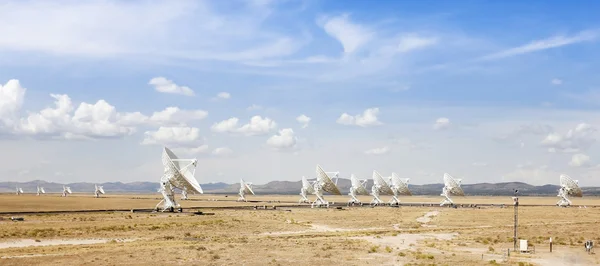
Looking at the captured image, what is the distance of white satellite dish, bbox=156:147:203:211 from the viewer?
99375mm

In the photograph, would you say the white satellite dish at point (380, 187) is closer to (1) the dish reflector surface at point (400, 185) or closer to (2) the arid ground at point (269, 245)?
(1) the dish reflector surface at point (400, 185)

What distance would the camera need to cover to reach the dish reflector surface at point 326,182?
465 ft

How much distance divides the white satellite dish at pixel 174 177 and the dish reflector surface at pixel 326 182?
1729 inches

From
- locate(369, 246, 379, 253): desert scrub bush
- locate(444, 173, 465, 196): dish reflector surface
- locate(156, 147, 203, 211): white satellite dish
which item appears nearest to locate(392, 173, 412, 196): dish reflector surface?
locate(444, 173, 465, 196): dish reflector surface

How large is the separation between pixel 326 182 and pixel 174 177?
5064 cm

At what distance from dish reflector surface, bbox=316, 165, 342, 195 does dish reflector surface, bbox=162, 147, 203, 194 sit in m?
45.0

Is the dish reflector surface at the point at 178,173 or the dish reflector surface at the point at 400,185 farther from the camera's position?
the dish reflector surface at the point at 400,185

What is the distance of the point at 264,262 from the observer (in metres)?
40.9

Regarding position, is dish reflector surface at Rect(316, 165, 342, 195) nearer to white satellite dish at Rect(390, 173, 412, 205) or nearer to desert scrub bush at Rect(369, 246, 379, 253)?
white satellite dish at Rect(390, 173, 412, 205)

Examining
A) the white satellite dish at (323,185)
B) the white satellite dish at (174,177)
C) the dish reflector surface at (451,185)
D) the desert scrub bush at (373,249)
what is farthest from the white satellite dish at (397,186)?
the desert scrub bush at (373,249)

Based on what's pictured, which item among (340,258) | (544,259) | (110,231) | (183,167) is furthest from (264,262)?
(183,167)

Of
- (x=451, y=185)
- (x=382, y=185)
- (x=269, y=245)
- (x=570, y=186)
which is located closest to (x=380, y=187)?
(x=382, y=185)

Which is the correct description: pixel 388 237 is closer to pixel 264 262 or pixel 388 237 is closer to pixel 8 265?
pixel 264 262

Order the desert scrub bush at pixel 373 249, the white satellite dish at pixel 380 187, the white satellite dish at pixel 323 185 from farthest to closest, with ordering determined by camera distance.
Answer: the white satellite dish at pixel 380 187 → the white satellite dish at pixel 323 185 → the desert scrub bush at pixel 373 249
